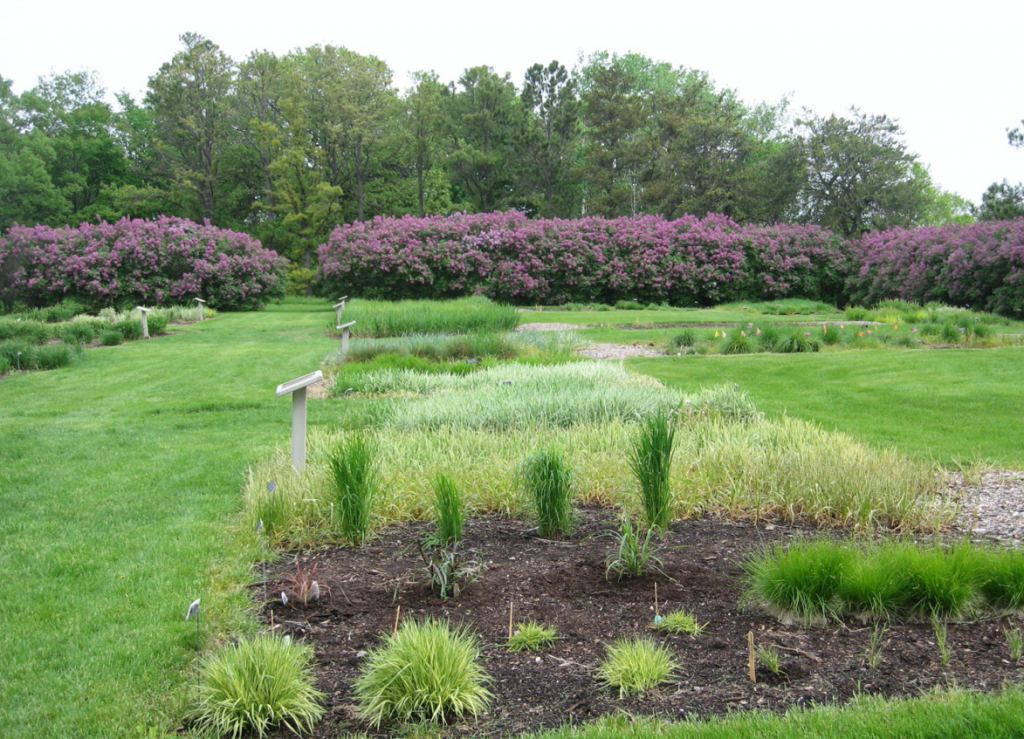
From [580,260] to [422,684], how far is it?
67.4 feet

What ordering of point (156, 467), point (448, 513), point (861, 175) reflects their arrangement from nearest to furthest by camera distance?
point (448, 513) → point (156, 467) → point (861, 175)

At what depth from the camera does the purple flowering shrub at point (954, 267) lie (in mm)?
15859

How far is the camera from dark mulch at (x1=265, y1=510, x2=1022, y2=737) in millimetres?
2314

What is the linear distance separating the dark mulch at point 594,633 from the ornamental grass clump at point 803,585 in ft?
0.20

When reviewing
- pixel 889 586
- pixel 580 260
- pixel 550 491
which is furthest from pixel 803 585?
pixel 580 260

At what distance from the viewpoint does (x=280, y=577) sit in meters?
3.42

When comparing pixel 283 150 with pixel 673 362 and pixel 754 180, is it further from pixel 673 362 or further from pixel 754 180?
pixel 673 362

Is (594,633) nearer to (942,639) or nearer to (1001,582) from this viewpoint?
(942,639)

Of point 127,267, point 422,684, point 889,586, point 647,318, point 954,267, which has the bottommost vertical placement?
point 647,318

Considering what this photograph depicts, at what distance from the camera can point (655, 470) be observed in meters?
3.62

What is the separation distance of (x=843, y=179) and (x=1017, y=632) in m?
28.6

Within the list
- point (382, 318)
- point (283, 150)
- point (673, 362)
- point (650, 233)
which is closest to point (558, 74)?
point (283, 150)

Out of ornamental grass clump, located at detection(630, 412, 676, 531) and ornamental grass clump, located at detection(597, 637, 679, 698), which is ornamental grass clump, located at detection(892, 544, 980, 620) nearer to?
ornamental grass clump, located at detection(597, 637, 679, 698)

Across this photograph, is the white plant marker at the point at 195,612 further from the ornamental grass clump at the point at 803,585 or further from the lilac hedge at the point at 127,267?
the lilac hedge at the point at 127,267
